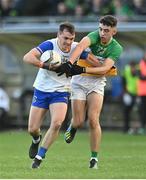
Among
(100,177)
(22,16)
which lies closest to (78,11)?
(22,16)

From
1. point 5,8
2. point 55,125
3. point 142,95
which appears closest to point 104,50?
point 55,125

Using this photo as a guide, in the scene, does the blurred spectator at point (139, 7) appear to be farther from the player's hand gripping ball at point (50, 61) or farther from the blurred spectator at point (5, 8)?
the player's hand gripping ball at point (50, 61)

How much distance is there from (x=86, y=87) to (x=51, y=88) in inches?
31.9

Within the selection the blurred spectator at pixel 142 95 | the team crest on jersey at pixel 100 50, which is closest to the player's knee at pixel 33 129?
the team crest on jersey at pixel 100 50

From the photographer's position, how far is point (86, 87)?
1354cm

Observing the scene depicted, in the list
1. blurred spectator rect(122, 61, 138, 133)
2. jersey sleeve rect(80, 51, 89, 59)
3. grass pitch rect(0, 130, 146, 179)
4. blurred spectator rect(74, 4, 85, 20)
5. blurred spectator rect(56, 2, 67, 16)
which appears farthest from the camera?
blurred spectator rect(56, 2, 67, 16)

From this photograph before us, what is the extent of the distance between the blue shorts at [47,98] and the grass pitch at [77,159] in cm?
101

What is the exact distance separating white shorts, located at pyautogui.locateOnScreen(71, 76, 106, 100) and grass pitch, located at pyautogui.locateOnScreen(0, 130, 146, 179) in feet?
3.81

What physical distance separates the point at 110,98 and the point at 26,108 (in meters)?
2.75

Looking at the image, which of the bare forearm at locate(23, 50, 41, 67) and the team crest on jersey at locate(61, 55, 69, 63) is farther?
the team crest on jersey at locate(61, 55, 69, 63)

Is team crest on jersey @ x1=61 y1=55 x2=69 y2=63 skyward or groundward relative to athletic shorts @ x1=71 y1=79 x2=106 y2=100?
skyward

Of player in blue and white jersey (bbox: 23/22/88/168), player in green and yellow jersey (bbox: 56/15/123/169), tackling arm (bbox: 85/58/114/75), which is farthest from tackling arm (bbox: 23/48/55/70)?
tackling arm (bbox: 85/58/114/75)

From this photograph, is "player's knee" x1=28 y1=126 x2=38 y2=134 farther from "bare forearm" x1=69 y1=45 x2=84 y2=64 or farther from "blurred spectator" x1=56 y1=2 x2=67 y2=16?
"blurred spectator" x1=56 y1=2 x2=67 y2=16

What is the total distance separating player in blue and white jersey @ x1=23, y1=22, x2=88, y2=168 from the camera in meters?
12.7
